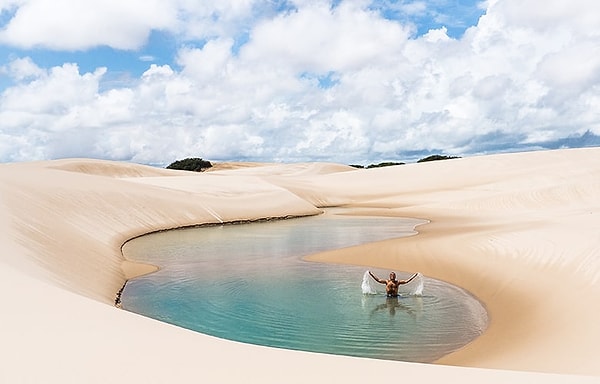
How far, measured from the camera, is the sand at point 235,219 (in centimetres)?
532

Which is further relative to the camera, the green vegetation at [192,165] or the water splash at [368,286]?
the green vegetation at [192,165]

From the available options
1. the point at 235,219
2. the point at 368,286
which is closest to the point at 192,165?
the point at 235,219

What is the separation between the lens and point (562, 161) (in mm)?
Result: 65000

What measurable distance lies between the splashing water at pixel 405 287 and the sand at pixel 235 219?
68.9 inches

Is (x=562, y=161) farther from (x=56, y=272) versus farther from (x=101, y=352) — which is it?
(x=101, y=352)

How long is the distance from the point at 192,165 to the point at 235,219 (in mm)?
91836

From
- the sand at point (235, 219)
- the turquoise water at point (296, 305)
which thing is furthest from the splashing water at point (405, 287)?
the sand at point (235, 219)

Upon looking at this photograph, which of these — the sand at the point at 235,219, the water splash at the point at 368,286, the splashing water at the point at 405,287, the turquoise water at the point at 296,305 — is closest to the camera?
the sand at the point at 235,219

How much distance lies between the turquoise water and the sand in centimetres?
76

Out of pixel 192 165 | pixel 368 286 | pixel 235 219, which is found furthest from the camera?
pixel 192 165

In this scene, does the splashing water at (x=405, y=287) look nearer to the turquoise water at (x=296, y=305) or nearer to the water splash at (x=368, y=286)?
the water splash at (x=368, y=286)

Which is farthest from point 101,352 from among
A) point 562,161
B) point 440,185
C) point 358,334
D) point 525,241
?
point 562,161

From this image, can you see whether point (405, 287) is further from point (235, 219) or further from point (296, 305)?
point (235, 219)

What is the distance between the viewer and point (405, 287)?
15.2m
